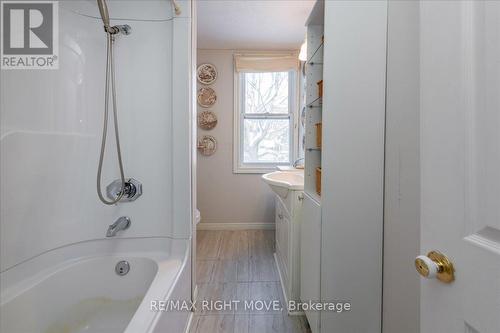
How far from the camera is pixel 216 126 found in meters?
3.37

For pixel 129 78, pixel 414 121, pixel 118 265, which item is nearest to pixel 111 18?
pixel 129 78

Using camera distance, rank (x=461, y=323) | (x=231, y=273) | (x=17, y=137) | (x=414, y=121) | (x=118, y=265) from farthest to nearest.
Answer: (x=231, y=273) → (x=118, y=265) → (x=17, y=137) → (x=414, y=121) → (x=461, y=323)

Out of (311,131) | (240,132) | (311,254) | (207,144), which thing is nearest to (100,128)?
(311,131)

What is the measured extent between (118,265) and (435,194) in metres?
1.59

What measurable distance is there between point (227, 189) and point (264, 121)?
107 cm

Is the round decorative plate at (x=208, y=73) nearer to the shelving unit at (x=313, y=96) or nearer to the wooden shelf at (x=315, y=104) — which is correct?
the shelving unit at (x=313, y=96)

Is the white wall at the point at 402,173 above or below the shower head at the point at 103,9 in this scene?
below

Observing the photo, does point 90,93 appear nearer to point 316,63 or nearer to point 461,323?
point 316,63

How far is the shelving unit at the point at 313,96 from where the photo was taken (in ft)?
5.07

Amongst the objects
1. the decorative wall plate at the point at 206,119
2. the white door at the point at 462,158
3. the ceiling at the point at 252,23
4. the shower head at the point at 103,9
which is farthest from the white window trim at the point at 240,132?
the white door at the point at 462,158

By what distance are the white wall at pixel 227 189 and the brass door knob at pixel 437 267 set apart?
2.84 m

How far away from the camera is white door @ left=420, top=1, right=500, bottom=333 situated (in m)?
0.45

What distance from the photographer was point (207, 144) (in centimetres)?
336

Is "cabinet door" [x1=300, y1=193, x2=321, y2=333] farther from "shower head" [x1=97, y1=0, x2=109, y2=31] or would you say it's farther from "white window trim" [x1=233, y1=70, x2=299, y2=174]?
"white window trim" [x1=233, y1=70, x2=299, y2=174]
